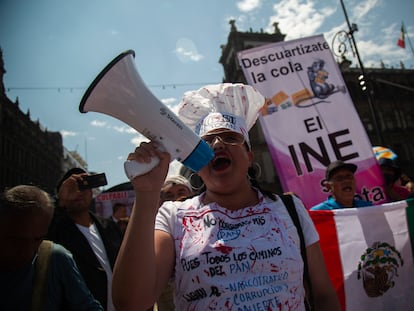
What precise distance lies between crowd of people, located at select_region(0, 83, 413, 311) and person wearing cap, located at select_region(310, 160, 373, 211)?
4.82 feet

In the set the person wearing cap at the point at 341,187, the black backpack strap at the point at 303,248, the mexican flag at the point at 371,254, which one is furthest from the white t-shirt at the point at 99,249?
the person wearing cap at the point at 341,187

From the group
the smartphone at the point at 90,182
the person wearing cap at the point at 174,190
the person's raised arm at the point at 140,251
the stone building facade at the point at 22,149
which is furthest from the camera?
the stone building facade at the point at 22,149

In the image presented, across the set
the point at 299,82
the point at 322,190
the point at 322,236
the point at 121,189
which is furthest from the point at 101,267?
the point at 121,189

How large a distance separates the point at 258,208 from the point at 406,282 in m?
1.96

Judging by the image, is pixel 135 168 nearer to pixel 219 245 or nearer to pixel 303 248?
pixel 219 245

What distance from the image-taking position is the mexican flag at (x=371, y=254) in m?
2.20

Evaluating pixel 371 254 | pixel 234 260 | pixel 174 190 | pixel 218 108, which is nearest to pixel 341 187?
pixel 371 254

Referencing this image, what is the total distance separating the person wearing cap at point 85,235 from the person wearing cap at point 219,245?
128 centimetres

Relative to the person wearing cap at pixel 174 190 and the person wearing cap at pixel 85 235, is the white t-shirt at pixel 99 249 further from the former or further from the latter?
the person wearing cap at pixel 174 190

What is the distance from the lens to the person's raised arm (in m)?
0.83

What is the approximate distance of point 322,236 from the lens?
2391 millimetres

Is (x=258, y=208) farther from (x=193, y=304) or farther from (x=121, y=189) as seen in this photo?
(x=121, y=189)

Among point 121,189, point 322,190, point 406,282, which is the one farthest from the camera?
point 121,189

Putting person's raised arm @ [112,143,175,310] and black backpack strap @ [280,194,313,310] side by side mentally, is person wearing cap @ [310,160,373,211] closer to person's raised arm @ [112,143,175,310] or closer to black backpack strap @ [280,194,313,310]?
black backpack strap @ [280,194,313,310]
